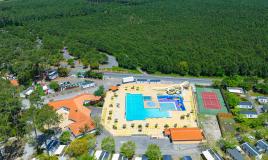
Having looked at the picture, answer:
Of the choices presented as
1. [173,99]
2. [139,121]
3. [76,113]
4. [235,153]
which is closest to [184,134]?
[235,153]

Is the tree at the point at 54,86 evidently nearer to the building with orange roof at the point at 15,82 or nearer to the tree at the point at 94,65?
the building with orange roof at the point at 15,82

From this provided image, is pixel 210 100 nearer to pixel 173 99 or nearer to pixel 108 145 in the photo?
pixel 173 99

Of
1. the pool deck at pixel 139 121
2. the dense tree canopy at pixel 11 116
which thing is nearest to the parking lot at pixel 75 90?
the pool deck at pixel 139 121

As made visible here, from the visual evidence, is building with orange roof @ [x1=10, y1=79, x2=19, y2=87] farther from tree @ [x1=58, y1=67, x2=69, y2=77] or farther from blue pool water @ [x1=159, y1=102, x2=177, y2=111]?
blue pool water @ [x1=159, y1=102, x2=177, y2=111]

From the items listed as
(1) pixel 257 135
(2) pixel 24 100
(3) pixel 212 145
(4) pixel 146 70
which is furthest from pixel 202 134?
(2) pixel 24 100

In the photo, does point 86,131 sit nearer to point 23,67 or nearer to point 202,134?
point 202,134
